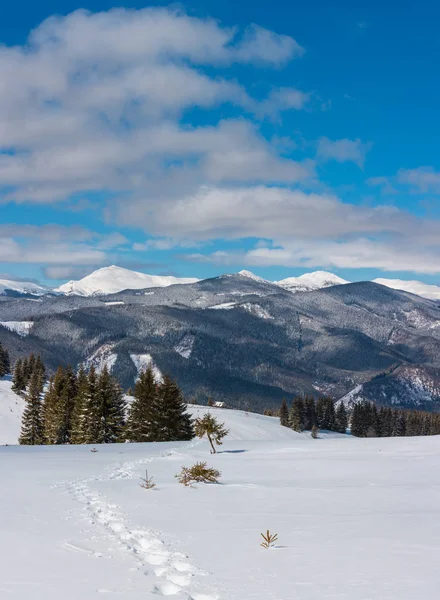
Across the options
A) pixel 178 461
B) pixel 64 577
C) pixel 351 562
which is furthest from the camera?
pixel 178 461

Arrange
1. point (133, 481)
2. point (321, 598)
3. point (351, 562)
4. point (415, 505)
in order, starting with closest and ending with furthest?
point (321, 598), point (351, 562), point (415, 505), point (133, 481)

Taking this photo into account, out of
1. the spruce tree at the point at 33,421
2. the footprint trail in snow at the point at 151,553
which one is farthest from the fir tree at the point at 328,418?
the footprint trail in snow at the point at 151,553

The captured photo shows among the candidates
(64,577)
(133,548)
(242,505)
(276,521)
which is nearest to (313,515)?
(276,521)

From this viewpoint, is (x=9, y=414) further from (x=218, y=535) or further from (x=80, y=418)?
(x=218, y=535)

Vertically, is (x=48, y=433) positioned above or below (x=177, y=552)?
below

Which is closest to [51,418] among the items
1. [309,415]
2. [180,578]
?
[180,578]

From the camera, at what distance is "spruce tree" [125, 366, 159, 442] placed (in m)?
53.6

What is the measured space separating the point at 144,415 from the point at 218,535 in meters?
43.7

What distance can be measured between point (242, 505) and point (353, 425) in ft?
461

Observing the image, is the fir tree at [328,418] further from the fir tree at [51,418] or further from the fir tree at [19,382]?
the fir tree at [51,418]

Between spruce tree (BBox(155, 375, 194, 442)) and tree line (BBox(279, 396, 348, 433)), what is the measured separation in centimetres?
8040

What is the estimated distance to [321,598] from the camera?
25.3ft

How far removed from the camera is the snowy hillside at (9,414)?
68688 mm

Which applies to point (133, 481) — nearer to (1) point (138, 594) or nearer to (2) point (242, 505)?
(2) point (242, 505)
